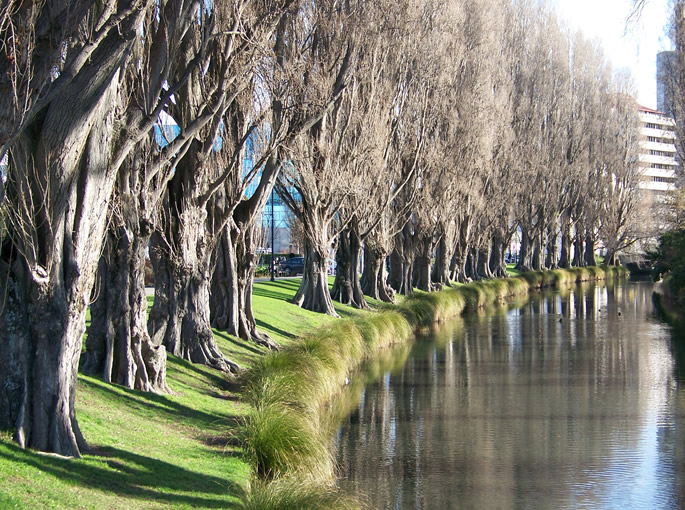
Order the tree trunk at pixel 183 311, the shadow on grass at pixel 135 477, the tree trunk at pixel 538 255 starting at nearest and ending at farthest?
the shadow on grass at pixel 135 477 → the tree trunk at pixel 183 311 → the tree trunk at pixel 538 255

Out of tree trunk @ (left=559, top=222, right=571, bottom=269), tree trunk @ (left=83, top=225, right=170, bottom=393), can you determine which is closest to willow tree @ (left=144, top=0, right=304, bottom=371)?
tree trunk @ (left=83, top=225, right=170, bottom=393)

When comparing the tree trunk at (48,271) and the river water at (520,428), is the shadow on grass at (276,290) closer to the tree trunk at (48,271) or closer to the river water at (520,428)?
the river water at (520,428)

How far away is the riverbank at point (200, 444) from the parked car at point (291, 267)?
3321 cm

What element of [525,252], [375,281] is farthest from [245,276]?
[525,252]

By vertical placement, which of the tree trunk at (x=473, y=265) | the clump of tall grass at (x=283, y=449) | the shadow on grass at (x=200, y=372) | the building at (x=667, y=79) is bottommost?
the clump of tall grass at (x=283, y=449)

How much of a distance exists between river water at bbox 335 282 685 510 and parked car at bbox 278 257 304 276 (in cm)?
2615

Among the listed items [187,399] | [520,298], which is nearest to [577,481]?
[187,399]

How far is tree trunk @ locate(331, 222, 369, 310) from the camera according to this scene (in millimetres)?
29094

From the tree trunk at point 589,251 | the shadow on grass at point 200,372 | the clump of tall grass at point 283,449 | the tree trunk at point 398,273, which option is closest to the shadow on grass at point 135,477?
the clump of tall grass at point 283,449

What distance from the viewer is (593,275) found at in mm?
64500

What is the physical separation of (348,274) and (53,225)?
21.3 meters

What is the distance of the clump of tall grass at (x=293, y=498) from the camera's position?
7652 millimetres

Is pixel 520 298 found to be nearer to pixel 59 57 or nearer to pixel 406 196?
pixel 406 196

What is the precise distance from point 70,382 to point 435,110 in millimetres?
23748
